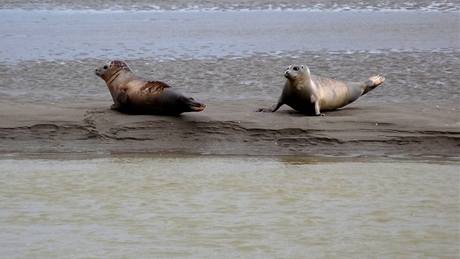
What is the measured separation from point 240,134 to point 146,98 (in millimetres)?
939

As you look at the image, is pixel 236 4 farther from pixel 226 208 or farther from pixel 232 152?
pixel 226 208

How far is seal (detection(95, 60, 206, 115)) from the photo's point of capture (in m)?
9.68

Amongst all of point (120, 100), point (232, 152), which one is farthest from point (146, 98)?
point (232, 152)

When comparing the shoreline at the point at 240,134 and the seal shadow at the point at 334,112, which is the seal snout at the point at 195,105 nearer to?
the shoreline at the point at 240,134

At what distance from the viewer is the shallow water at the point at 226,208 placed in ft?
20.4

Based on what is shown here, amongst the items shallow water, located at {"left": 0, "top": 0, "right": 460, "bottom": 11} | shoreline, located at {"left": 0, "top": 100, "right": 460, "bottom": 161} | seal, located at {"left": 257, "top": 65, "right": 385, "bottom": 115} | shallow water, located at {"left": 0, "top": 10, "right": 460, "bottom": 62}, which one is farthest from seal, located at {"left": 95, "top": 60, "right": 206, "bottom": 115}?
shallow water, located at {"left": 0, "top": 0, "right": 460, "bottom": 11}

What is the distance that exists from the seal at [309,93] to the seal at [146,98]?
761mm

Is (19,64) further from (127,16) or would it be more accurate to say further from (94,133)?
(127,16)

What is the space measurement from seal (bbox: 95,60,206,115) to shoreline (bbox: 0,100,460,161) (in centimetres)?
11

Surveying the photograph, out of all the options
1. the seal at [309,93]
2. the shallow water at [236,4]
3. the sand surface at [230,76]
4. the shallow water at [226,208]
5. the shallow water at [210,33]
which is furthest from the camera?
the shallow water at [236,4]

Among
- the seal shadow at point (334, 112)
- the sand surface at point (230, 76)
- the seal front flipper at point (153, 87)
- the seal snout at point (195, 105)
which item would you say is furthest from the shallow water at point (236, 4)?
the seal snout at point (195, 105)

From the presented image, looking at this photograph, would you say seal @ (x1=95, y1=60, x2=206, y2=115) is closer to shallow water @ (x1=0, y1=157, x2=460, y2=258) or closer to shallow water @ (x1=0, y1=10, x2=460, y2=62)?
shallow water @ (x1=0, y1=157, x2=460, y2=258)

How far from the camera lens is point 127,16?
19.6 meters

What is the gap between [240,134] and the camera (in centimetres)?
954
